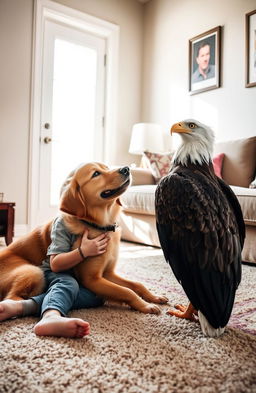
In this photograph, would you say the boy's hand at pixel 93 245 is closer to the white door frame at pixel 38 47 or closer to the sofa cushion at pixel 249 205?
the sofa cushion at pixel 249 205

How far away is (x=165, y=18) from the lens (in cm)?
451

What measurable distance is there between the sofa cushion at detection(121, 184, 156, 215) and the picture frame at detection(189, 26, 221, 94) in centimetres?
173

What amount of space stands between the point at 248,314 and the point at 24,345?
831 mm

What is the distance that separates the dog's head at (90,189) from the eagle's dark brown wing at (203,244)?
0.30 meters

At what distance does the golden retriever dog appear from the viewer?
1.25 metres

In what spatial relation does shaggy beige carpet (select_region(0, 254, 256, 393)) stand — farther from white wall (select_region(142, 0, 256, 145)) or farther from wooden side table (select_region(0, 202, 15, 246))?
white wall (select_region(142, 0, 256, 145))

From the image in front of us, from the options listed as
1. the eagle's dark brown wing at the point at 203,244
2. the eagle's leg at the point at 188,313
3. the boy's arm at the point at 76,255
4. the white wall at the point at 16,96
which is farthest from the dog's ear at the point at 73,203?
the white wall at the point at 16,96

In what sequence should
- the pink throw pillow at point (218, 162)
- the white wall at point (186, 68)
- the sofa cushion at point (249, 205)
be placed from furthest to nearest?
the white wall at point (186, 68), the pink throw pillow at point (218, 162), the sofa cushion at point (249, 205)

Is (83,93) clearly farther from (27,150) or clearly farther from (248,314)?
(248,314)

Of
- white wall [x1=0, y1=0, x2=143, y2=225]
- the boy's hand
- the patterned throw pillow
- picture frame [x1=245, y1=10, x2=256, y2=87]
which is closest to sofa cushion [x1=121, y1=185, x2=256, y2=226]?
the patterned throw pillow

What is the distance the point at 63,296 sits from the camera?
1165 mm

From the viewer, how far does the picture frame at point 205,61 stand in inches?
149

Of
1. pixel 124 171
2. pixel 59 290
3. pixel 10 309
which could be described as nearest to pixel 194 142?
pixel 124 171

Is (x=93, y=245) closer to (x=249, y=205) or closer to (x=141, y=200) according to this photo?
(x=249, y=205)
